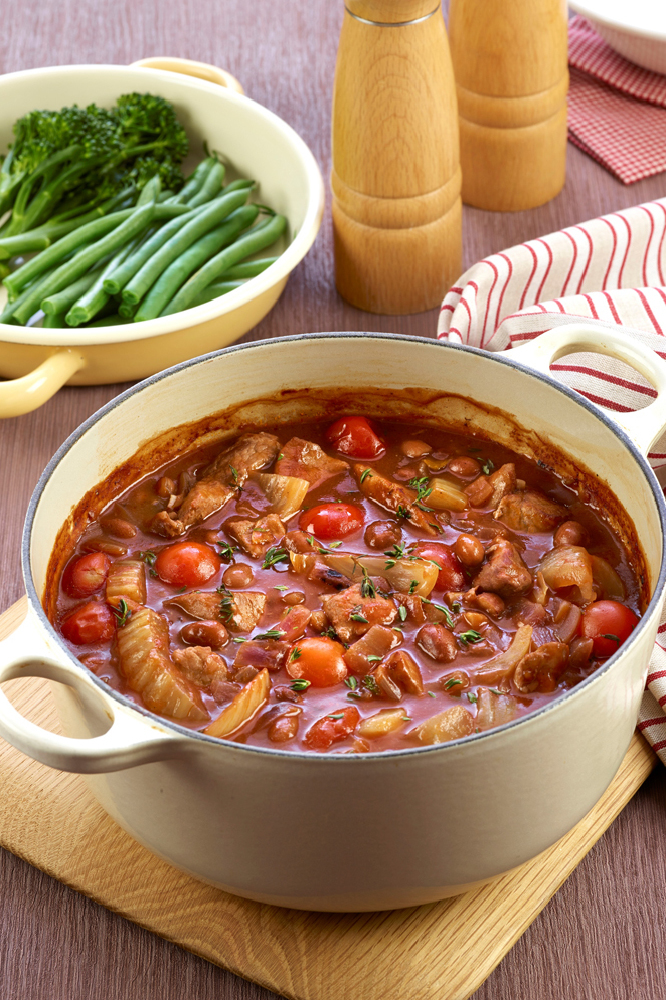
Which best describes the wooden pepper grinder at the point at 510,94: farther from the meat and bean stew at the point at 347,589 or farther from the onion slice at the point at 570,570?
the onion slice at the point at 570,570

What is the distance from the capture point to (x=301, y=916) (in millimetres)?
1737

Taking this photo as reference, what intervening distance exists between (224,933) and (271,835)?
A: 0.41 metres

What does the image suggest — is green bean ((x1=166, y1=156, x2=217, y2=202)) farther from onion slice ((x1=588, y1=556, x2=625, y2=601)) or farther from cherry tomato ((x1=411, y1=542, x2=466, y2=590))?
onion slice ((x1=588, y1=556, x2=625, y2=601))

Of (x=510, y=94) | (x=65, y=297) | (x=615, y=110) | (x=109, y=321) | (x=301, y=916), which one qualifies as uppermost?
(x=510, y=94)

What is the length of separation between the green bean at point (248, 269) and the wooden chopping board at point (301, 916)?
5.14ft

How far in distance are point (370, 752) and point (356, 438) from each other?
97cm

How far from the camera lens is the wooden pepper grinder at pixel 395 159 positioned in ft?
8.36

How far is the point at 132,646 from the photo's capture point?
1.87 meters

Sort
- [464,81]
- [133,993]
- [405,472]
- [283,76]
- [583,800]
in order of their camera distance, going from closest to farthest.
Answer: [583,800]
[133,993]
[405,472]
[464,81]
[283,76]

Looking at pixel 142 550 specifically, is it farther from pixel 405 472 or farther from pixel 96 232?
pixel 96 232

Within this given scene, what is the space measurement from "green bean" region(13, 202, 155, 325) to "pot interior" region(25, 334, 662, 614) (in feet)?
2.55

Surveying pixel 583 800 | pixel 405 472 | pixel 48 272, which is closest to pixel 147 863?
pixel 583 800

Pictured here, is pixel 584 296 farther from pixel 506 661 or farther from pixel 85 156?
pixel 85 156

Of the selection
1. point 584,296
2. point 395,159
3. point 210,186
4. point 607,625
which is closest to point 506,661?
point 607,625
